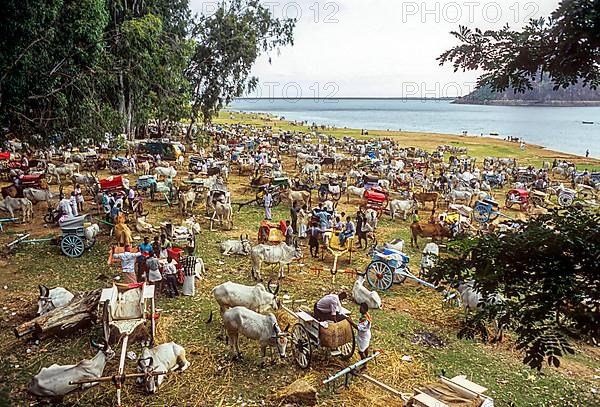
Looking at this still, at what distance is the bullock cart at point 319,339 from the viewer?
8383mm

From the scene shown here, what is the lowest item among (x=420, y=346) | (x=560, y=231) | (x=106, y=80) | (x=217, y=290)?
(x=420, y=346)

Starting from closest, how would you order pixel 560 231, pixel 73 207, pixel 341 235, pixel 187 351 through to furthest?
pixel 560 231 < pixel 187 351 < pixel 341 235 < pixel 73 207

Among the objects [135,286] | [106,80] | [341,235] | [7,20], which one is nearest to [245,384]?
[135,286]

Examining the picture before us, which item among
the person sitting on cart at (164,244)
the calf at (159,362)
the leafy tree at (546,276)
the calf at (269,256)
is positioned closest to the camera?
the leafy tree at (546,276)

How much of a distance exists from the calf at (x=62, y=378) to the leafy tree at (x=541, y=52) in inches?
271

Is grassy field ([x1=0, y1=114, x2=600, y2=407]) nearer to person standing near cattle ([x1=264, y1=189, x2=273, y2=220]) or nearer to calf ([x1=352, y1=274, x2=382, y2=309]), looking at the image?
calf ([x1=352, y1=274, x2=382, y2=309])

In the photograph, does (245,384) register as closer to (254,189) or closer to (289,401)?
(289,401)

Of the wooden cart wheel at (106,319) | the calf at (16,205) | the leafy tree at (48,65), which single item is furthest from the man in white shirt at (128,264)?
the calf at (16,205)

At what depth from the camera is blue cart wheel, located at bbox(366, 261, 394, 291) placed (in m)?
12.1

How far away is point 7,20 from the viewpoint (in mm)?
10773

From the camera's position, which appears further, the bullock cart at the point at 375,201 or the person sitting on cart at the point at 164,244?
the bullock cart at the point at 375,201

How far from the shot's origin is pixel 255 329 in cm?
848

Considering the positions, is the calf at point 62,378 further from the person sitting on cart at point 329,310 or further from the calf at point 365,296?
the calf at point 365,296

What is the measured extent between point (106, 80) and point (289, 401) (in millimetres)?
13546
